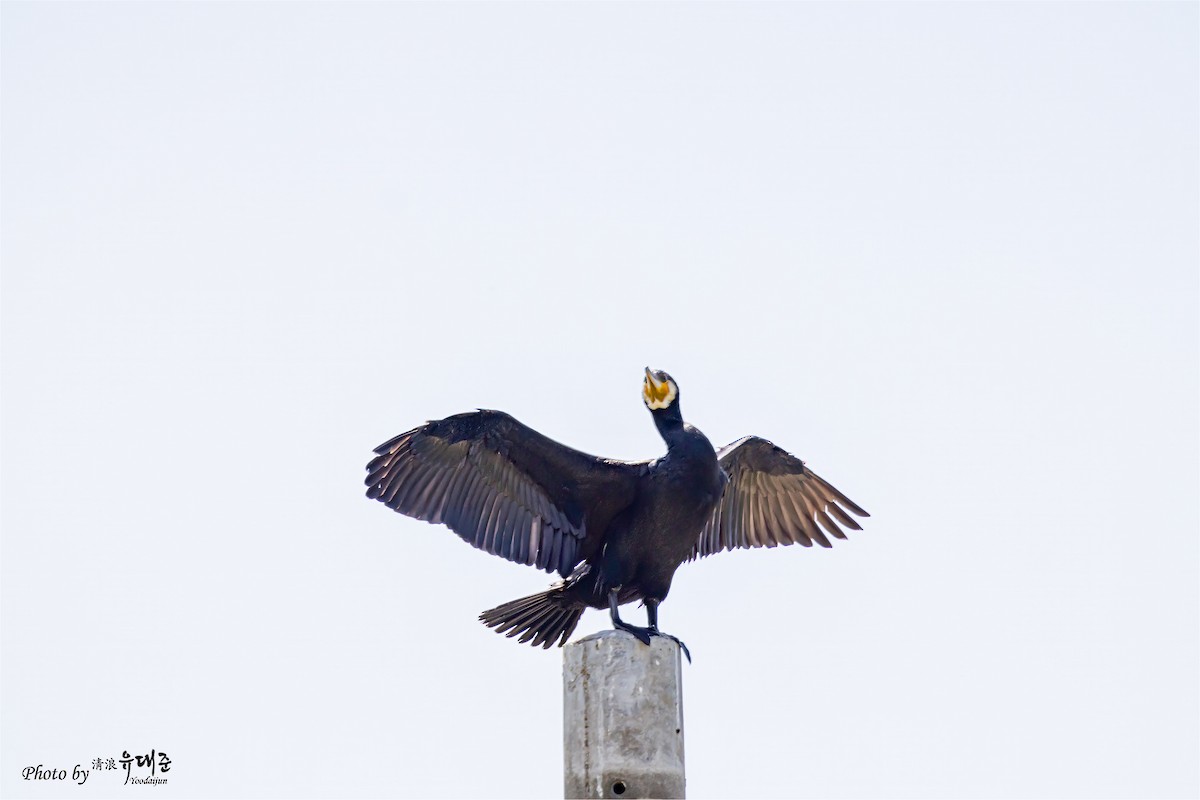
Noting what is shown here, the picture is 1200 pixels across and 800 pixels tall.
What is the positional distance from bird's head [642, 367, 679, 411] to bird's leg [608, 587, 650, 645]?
1.03 m

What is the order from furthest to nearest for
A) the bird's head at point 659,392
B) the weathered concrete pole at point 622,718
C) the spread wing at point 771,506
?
the spread wing at point 771,506
the bird's head at point 659,392
the weathered concrete pole at point 622,718

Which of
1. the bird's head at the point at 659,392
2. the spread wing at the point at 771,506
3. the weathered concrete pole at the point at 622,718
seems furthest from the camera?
the spread wing at the point at 771,506

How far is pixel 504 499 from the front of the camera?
1014cm

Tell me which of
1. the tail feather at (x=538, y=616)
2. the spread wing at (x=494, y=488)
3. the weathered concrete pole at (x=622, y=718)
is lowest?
the weathered concrete pole at (x=622, y=718)

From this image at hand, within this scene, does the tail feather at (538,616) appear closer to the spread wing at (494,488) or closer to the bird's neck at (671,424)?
the spread wing at (494,488)

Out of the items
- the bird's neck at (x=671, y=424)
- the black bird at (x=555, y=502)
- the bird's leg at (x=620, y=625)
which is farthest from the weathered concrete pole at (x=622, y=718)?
the bird's neck at (x=671, y=424)

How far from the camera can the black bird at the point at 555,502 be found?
9.53 meters

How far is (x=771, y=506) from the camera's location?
11.3 meters

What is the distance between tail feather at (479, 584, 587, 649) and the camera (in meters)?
10.2

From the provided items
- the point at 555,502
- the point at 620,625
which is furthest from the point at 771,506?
the point at 620,625

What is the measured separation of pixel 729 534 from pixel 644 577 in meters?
1.70

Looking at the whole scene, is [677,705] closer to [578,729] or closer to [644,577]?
[578,729]

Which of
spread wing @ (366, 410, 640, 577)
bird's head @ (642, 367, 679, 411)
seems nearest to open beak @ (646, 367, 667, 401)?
bird's head @ (642, 367, 679, 411)

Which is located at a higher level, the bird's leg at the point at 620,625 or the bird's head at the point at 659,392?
the bird's head at the point at 659,392
